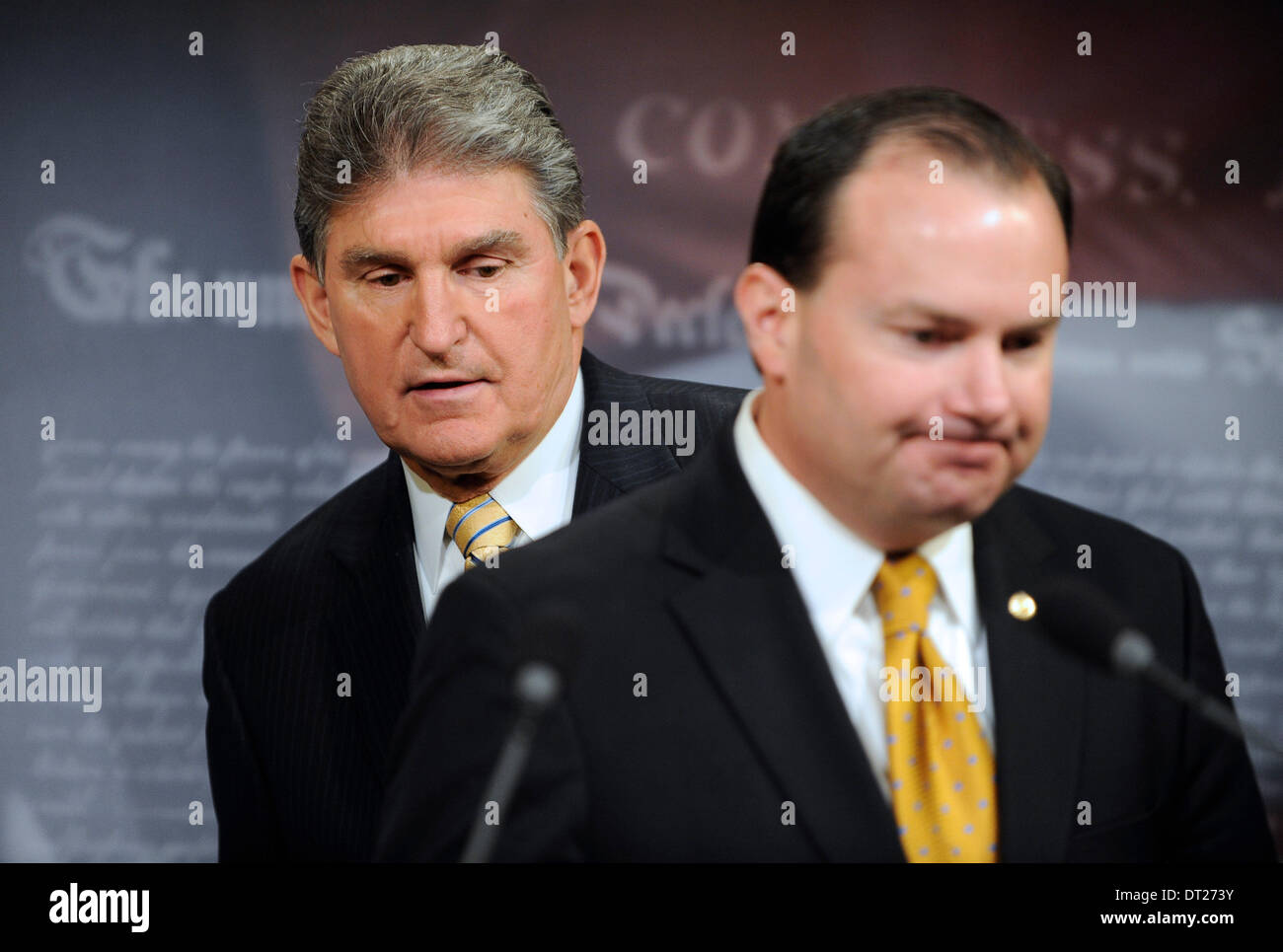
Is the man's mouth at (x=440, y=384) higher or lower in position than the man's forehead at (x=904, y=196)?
lower

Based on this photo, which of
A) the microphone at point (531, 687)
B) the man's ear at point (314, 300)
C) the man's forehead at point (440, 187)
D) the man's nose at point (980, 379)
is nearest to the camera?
the microphone at point (531, 687)

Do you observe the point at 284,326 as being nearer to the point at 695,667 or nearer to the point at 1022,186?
the point at 695,667

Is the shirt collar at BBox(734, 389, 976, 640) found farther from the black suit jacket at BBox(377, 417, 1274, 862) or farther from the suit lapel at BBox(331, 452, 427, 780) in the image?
the suit lapel at BBox(331, 452, 427, 780)

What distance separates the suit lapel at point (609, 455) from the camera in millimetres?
2225

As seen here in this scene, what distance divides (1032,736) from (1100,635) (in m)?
0.18

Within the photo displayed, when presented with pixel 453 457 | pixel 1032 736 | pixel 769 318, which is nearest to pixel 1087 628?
pixel 1032 736

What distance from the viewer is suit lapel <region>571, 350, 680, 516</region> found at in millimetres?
2225

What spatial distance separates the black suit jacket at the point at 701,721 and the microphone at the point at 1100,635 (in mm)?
21

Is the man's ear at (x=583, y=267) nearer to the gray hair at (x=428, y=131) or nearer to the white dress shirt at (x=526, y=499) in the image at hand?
the gray hair at (x=428, y=131)

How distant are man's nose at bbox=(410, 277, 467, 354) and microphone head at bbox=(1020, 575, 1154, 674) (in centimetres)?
95

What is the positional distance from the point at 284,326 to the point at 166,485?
33 cm

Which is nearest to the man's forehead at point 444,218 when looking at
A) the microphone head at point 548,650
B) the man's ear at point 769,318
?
the man's ear at point 769,318

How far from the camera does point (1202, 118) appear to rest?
236 cm

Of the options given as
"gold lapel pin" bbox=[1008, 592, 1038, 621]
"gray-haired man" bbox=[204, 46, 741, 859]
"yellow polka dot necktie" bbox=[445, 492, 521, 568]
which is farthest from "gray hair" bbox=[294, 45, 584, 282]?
"gold lapel pin" bbox=[1008, 592, 1038, 621]
